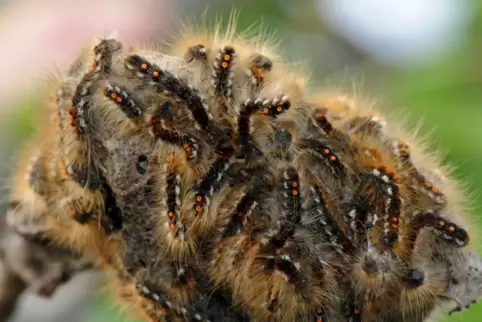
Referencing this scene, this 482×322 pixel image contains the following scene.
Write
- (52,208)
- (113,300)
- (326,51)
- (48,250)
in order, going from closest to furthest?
(52,208), (113,300), (48,250), (326,51)

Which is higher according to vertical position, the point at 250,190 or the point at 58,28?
the point at 58,28

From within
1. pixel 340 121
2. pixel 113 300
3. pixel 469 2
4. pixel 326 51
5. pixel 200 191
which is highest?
pixel 326 51

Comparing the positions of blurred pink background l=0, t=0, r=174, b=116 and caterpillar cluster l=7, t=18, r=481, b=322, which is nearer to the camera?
caterpillar cluster l=7, t=18, r=481, b=322

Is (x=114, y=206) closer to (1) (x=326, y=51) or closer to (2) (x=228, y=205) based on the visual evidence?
(2) (x=228, y=205)

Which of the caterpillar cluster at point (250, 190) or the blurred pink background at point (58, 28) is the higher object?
the blurred pink background at point (58, 28)

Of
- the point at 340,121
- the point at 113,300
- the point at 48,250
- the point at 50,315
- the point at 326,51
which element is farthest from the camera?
the point at 326,51

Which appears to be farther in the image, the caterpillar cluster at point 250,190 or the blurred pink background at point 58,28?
the blurred pink background at point 58,28

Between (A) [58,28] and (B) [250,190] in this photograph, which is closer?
(B) [250,190]

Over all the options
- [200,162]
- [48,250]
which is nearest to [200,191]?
[200,162]
